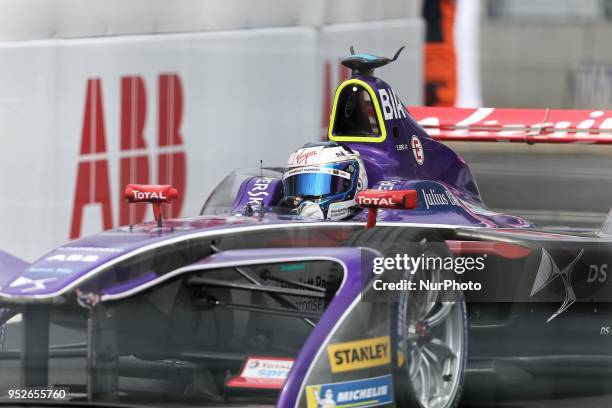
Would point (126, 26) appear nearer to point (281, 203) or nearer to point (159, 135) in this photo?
point (159, 135)

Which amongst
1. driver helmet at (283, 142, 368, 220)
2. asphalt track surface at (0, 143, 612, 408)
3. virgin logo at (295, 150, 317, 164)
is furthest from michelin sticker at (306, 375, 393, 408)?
asphalt track surface at (0, 143, 612, 408)

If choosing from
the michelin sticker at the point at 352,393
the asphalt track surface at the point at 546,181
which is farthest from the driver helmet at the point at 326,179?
the asphalt track surface at the point at 546,181

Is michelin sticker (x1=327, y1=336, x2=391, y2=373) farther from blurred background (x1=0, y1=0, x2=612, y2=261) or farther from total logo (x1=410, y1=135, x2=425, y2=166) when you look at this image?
blurred background (x1=0, y1=0, x2=612, y2=261)

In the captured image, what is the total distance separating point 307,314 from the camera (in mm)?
5516

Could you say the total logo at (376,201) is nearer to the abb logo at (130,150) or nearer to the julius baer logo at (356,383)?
the julius baer logo at (356,383)

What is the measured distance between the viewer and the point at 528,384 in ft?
19.3

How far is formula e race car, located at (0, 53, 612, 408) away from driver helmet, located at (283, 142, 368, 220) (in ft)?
1.51

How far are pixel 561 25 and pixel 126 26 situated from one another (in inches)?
558

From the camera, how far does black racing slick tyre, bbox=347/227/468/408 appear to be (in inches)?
217

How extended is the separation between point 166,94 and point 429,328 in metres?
4.01

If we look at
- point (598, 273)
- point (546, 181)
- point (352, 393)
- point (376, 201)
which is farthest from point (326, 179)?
point (546, 181)

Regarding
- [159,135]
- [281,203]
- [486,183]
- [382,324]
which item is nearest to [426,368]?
[382,324]

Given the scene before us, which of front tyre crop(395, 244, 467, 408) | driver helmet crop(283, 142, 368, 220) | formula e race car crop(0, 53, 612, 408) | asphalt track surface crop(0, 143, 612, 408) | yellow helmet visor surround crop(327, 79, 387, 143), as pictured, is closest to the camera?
formula e race car crop(0, 53, 612, 408)

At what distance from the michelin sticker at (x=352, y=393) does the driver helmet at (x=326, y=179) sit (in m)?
1.60
